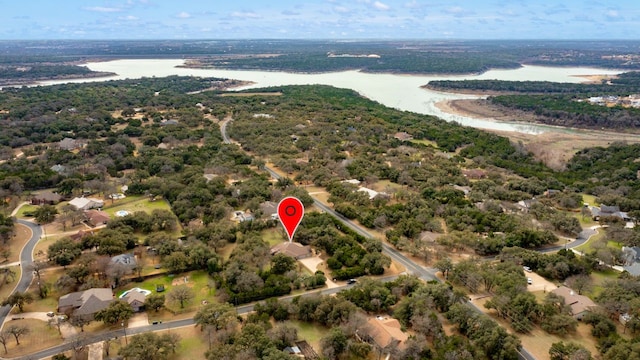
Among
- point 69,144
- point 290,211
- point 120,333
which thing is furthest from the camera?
point 69,144

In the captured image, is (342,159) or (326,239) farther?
(342,159)

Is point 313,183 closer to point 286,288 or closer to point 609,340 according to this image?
point 286,288

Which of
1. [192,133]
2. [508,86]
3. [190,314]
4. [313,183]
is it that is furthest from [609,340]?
[508,86]

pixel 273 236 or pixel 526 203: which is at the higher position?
pixel 526 203

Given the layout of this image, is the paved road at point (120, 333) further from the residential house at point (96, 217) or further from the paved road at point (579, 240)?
the paved road at point (579, 240)

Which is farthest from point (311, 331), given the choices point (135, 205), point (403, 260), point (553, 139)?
point (553, 139)

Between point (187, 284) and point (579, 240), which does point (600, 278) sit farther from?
point (187, 284)
